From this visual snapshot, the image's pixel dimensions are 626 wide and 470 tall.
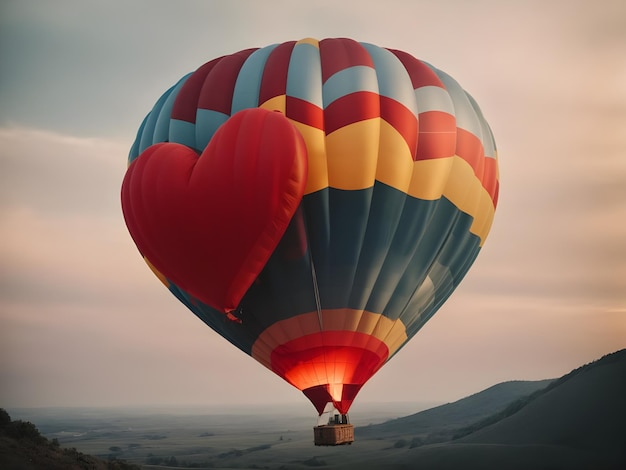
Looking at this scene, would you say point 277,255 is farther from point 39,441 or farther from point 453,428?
point 453,428

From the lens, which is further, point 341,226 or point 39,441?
point 39,441

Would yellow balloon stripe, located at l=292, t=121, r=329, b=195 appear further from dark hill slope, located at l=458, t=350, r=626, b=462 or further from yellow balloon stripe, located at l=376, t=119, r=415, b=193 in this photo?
dark hill slope, located at l=458, t=350, r=626, b=462

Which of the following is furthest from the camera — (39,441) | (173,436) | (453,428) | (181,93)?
(453,428)

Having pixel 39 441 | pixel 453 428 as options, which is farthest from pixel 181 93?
pixel 453 428

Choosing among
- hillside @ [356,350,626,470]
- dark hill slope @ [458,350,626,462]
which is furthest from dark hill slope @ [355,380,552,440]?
hillside @ [356,350,626,470]

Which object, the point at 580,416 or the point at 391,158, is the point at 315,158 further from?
the point at 580,416

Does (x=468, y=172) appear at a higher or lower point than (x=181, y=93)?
lower

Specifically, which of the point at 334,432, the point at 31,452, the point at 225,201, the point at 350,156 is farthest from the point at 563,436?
the point at 225,201
